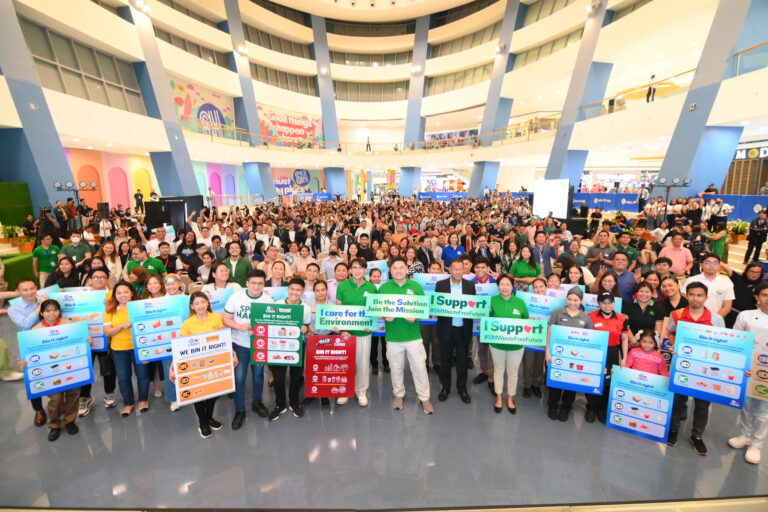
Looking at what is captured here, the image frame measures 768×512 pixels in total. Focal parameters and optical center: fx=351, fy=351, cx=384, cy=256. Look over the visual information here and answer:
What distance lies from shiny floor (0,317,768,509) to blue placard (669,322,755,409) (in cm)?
70

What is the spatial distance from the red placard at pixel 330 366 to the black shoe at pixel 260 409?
531 mm

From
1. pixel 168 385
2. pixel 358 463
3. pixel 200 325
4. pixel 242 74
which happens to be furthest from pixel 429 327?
pixel 242 74

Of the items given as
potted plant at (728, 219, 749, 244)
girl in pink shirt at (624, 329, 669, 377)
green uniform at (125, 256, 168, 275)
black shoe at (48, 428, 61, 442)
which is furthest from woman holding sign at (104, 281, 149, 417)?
potted plant at (728, 219, 749, 244)

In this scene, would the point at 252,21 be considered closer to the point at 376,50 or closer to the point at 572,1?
the point at 376,50

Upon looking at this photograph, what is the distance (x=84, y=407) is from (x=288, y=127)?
29.6m

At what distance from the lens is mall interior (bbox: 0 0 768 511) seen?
3.34 metres

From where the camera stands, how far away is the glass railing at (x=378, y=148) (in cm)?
2112

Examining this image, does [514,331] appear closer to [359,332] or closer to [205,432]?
[359,332]

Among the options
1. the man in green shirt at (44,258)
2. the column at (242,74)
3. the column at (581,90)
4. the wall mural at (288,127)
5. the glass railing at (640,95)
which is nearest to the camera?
the man in green shirt at (44,258)

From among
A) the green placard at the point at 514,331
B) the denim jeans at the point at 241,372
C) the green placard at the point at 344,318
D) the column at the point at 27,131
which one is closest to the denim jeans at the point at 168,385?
the denim jeans at the point at 241,372

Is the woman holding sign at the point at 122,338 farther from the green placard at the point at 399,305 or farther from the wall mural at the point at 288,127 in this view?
the wall mural at the point at 288,127

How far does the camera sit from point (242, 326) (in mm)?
4012

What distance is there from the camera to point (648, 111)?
1438cm

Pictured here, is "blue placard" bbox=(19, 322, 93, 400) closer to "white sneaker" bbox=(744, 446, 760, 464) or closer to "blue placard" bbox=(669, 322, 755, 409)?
"blue placard" bbox=(669, 322, 755, 409)
